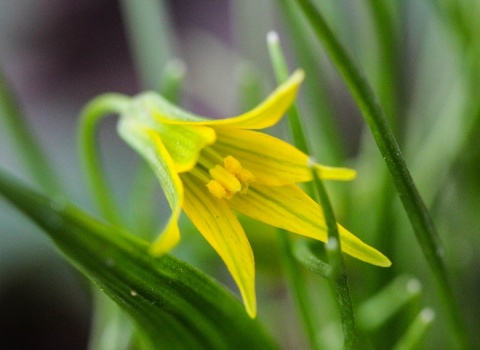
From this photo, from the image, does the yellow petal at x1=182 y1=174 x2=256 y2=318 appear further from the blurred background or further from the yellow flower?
the blurred background

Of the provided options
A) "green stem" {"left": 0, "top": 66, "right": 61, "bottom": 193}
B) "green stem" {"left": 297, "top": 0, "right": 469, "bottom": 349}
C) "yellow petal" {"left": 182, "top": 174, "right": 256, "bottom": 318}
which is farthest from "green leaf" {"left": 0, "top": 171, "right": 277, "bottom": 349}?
"green stem" {"left": 0, "top": 66, "right": 61, "bottom": 193}

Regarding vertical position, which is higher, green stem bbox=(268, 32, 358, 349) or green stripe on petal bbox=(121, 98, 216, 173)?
green stripe on petal bbox=(121, 98, 216, 173)

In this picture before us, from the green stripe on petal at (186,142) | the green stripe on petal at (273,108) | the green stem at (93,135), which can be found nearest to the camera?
the green stripe on petal at (273,108)

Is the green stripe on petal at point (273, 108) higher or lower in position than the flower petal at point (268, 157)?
higher

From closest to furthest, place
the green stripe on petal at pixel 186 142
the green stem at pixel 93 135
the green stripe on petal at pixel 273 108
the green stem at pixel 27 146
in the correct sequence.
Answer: the green stripe on petal at pixel 273 108 < the green stripe on petal at pixel 186 142 < the green stem at pixel 93 135 < the green stem at pixel 27 146

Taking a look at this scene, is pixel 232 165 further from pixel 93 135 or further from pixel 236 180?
pixel 93 135

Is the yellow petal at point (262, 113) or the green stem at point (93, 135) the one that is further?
the green stem at point (93, 135)

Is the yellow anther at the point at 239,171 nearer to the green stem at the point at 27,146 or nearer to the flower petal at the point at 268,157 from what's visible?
the flower petal at the point at 268,157

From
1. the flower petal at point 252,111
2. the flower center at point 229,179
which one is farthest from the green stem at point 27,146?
the flower center at point 229,179
